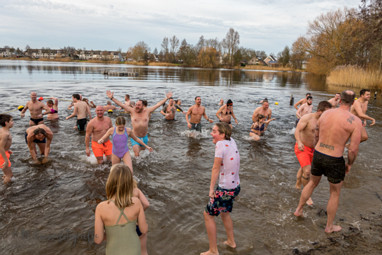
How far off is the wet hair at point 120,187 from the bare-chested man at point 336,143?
3235mm

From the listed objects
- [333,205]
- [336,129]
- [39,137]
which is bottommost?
[333,205]

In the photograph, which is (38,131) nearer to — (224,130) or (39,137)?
(39,137)

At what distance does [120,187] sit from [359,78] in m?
29.8

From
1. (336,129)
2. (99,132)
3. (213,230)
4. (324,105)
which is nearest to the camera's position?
(213,230)

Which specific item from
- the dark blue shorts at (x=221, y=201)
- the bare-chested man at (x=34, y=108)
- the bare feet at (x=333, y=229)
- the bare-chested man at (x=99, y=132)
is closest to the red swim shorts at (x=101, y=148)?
the bare-chested man at (x=99, y=132)

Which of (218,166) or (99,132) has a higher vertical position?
(218,166)

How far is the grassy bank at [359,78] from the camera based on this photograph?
23.8 meters

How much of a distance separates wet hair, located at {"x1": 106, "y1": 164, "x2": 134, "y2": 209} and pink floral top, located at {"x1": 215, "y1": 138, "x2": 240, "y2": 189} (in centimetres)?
133

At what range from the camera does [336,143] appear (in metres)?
3.78

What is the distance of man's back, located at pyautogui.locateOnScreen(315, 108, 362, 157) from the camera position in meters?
3.64

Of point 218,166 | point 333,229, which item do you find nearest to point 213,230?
point 218,166

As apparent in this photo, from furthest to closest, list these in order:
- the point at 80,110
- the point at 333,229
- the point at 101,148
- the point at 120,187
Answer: the point at 80,110, the point at 101,148, the point at 333,229, the point at 120,187

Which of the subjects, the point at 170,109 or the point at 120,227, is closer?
the point at 120,227

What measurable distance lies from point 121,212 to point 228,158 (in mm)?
1555
